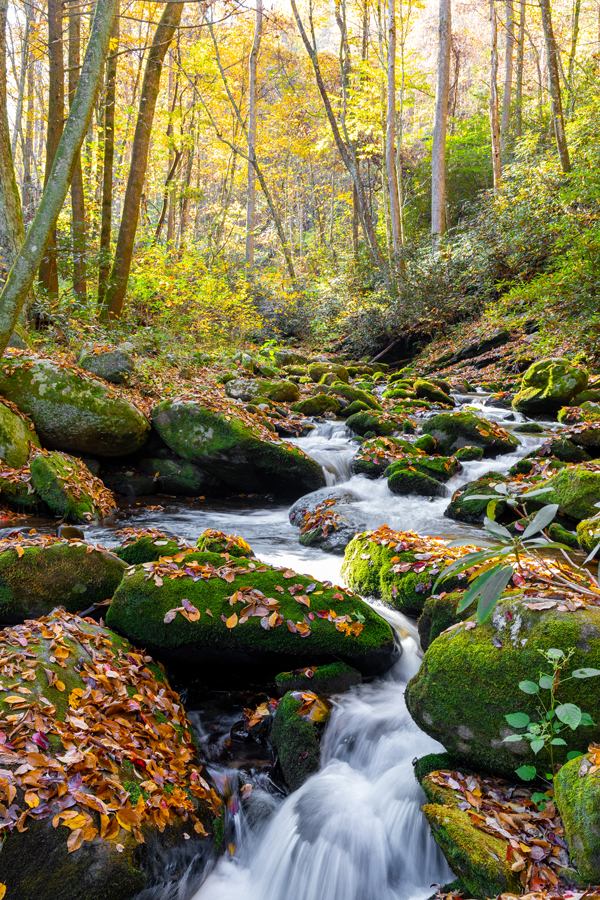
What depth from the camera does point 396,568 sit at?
18.5ft

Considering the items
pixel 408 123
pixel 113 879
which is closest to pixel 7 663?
pixel 113 879

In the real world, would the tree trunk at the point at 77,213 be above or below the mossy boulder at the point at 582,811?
above

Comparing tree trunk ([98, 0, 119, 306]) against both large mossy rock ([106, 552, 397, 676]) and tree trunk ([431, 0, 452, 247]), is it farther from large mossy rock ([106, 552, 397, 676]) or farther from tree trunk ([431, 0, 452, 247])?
tree trunk ([431, 0, 452, 247])

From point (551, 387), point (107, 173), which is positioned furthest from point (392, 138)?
point (551, 387)

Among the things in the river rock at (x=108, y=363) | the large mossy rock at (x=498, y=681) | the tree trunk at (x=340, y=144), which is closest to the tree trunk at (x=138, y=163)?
the river rock at (x=108, y=363)

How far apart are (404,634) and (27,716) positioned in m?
3.07

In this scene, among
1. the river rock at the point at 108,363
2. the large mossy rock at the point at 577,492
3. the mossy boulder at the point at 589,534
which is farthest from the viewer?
the river rock at the point at 108,363

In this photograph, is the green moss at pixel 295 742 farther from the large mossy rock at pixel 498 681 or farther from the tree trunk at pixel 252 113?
the tree trunk at pixel 252 113

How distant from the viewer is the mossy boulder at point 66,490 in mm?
7590

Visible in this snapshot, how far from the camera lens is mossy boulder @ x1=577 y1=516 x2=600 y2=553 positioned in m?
5.85

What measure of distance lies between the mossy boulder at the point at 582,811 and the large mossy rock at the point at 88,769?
195cm

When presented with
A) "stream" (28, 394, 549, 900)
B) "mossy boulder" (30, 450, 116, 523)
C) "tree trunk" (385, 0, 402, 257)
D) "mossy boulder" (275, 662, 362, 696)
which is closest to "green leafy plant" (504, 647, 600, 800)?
"stream" (28, 394, 549, 900)

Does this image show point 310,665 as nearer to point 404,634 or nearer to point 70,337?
point 404,634

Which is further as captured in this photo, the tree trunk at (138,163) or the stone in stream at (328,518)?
the tree trunk at (138,163)
